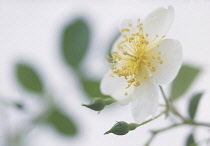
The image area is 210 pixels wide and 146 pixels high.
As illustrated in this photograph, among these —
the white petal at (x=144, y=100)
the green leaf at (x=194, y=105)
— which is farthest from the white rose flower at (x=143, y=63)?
the green leaf at (x=194, y=105)

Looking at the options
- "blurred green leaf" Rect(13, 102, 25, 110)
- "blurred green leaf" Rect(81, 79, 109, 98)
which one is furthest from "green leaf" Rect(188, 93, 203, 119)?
"blurred green leaf" Rect(13, 102, 25, 110)

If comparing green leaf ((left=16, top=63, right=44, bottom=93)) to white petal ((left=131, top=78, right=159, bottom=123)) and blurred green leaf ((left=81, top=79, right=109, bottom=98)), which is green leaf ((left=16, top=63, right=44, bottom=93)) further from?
white petal ((left=131, top=78, right=159, bottom=123))

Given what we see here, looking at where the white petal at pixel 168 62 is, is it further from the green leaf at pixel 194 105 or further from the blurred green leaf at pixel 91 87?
the blurred green leaf at pixel 91 87

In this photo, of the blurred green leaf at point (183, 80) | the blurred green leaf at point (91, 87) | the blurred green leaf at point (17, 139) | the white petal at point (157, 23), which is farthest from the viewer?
the blurred green leaf at point (17, 139)

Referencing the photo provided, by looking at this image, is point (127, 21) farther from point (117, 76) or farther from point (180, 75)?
point (180, 75)

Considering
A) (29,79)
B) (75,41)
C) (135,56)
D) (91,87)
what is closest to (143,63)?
(135,56)

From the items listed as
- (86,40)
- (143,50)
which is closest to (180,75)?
(143,50)
